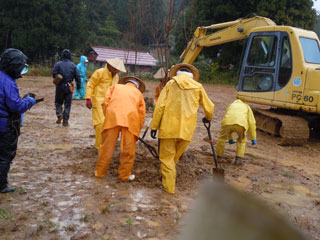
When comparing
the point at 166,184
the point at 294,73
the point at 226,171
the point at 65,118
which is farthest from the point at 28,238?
the point at 294,73

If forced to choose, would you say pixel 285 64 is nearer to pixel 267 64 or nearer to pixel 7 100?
pixel 267 64

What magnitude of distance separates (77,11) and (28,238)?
84.8ft

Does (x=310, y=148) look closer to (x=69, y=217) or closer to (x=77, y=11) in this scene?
(x=69, y=217)

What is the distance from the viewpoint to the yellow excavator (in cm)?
721

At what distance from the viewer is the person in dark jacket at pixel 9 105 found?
3.41m

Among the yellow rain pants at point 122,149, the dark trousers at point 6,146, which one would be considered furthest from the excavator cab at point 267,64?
the dark trousers at point 6,146

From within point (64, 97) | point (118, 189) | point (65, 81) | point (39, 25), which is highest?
point (39, 25)

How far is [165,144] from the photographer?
13.8ft

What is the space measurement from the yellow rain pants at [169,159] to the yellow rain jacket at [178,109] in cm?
13

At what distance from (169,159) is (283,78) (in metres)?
4.83

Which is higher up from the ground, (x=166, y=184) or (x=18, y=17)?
(x=18, y=17)

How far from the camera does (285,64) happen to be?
767cm

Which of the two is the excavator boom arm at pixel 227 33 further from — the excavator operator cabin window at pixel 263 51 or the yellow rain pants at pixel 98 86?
the yellow rain pants at pixel 98 86

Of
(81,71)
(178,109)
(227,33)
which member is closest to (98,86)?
(178,109)
